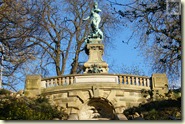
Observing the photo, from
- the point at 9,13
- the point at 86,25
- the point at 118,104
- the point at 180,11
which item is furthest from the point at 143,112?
the point at 86,25

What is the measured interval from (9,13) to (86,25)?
6200 millimetres

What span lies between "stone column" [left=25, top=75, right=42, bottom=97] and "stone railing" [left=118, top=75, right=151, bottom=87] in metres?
1.91

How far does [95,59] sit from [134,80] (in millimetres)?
1301

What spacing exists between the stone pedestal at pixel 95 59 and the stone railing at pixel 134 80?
2.35 feet

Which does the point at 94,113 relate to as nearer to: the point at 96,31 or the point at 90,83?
the point at 90,83

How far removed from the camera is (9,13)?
683 centimetres

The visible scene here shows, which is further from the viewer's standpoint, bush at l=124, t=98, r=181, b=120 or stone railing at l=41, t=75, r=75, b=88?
stone railing at l=41, t=75, r=75, b=88

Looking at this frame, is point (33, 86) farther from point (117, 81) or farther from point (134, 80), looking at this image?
point (134, 80)

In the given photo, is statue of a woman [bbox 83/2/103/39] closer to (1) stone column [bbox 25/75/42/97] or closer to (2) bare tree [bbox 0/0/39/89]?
(1) stone column [bbox 25/75/42/97]

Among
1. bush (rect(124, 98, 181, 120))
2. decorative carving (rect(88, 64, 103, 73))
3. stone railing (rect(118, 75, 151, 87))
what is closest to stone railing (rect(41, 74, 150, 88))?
stone railing (rect(118, 75, 151, 87))

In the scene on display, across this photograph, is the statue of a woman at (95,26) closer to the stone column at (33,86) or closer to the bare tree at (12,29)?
the stone column at (33,86)

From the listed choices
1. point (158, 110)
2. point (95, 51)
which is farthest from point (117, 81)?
point (158, 110)

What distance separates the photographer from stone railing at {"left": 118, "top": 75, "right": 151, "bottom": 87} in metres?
9.35

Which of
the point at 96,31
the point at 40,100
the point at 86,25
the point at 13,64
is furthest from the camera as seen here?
the point at 86,25
